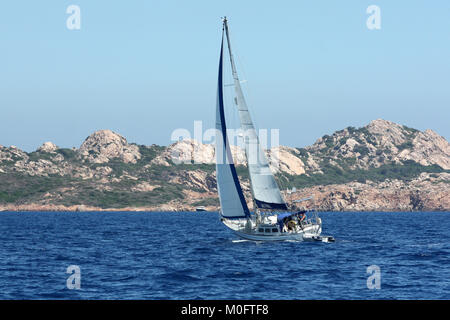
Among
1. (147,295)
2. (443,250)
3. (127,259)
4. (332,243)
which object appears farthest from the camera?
(332,243)

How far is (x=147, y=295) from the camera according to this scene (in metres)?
33.1

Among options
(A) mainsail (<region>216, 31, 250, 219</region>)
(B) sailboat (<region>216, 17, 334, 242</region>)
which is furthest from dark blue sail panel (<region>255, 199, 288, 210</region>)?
(A) mainsail (<region>216, 31, 250, 219</region>)

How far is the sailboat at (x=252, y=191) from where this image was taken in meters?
58.4

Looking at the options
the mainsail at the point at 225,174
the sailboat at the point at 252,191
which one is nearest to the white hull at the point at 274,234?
the sailboat at the point at 252,191

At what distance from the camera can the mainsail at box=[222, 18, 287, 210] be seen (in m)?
59.4

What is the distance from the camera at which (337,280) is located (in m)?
38.7

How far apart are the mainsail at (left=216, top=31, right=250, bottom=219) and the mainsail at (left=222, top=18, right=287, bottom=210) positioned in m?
1.89

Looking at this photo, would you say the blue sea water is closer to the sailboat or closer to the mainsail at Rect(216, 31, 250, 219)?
the sailboat

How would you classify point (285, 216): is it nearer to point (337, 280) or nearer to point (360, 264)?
point (360, 264)
